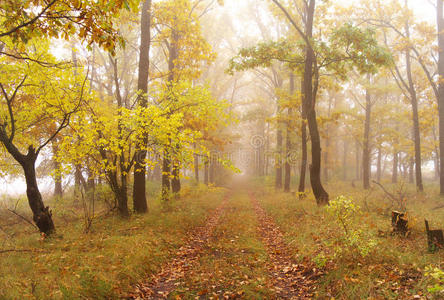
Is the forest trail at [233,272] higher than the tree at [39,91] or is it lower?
lower

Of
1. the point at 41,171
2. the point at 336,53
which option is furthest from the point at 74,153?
the point at 41,171

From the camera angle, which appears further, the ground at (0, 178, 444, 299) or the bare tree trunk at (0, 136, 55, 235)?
the bare tree trunk at (0, 136, 55, 235)

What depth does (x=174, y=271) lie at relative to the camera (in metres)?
5.82

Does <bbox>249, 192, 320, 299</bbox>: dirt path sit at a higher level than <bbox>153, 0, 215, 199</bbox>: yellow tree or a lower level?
lower

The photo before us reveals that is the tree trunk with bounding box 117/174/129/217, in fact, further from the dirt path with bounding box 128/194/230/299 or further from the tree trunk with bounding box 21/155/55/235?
→ the dirt path with bounding box 128/194/230/299

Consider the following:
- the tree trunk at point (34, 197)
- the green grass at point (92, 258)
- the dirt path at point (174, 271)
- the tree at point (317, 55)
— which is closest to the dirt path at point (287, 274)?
the dirt path at point (174, 271)

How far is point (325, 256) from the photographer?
5.54 metres

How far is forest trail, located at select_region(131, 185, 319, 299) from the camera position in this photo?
186 inches

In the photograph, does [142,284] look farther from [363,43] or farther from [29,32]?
[363,43]

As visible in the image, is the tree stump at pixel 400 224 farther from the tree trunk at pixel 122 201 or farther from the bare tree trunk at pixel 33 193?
the bare tree trunk at pixel 33 193

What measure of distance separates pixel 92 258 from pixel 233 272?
10.3 feet

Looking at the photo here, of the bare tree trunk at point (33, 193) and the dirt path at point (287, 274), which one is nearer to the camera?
the dirt path at point (287, 274)

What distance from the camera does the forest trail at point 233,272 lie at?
4.73 meters

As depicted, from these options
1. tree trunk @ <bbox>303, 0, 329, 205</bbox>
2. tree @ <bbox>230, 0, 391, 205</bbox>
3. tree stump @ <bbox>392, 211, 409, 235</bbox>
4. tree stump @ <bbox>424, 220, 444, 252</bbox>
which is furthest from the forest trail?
tree @ <bbox>230, 0, 391, 205</bbox>
